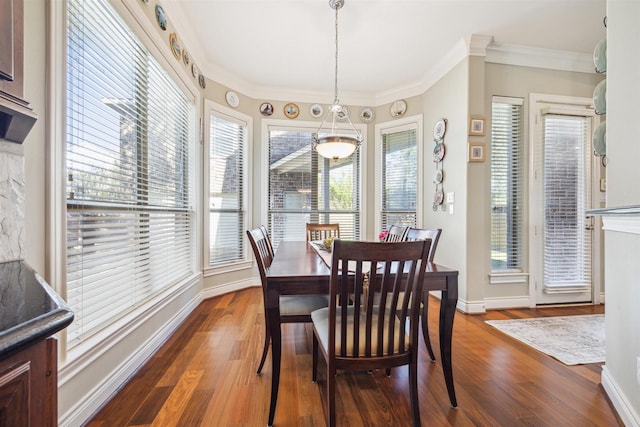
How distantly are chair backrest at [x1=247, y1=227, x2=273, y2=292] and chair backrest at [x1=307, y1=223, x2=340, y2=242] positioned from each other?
118 cm

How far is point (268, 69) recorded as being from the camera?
3.43 meters

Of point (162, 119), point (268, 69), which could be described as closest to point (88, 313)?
point (162, 119)

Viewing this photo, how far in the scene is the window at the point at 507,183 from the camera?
304cm

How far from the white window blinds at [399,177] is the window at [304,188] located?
42 centimetres

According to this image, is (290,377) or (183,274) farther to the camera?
(183,274)

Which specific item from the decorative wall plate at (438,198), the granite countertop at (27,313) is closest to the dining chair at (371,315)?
the granite countertop at (27,313)

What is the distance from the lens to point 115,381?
1.60 metres

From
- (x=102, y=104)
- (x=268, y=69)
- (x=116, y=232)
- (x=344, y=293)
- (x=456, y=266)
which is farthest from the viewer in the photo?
(x=268, y=69)

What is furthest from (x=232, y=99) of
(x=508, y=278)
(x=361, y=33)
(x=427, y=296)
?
(x=508, y=278)

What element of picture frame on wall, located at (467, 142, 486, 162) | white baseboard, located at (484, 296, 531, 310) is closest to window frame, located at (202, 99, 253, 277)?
picture frame on wall, located at (467, 142, 486, 162)

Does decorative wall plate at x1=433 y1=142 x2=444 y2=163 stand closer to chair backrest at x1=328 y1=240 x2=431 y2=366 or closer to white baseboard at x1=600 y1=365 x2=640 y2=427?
white baseboard at x1=600 y1=365 x2=640 y2=427

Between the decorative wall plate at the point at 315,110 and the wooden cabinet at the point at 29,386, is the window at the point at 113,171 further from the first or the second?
the decorative wall plate at the point at 315,110

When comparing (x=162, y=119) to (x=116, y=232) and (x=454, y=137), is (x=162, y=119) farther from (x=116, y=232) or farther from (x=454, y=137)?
(x=454, y=137)

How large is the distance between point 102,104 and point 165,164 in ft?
2.84
